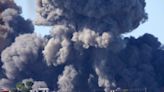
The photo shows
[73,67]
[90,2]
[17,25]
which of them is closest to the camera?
[90,2]

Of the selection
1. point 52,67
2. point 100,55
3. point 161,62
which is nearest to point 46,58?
point 52,67

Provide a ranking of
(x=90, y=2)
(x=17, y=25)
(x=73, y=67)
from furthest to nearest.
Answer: (x=17, y=25) < (x=73, y=67) < (x=90, y=2)

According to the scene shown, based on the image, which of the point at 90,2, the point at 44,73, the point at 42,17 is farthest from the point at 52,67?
the point at 90,2

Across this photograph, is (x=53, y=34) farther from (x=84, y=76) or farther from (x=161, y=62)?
(x=161, y=62)

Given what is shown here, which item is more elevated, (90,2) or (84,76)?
(90,2)

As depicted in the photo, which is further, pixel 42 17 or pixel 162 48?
pixel 162 48

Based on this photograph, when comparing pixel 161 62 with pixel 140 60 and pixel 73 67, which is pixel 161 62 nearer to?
pixel 140 60
